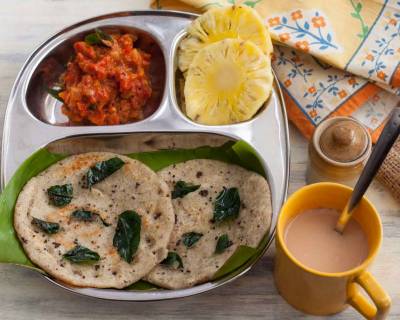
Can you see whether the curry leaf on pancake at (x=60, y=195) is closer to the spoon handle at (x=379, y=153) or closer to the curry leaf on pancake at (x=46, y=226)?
the curry leaf on pancake at (x=46, y=226)

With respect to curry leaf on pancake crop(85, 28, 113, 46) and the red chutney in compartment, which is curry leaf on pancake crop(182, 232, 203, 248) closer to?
the red chutney in compartment

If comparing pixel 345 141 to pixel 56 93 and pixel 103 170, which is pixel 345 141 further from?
pixel 56 93

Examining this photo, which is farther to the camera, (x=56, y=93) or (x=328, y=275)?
(x=56, y=93)

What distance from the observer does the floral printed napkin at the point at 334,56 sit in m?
2.60

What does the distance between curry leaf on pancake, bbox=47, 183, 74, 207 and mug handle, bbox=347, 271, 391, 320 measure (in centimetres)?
103

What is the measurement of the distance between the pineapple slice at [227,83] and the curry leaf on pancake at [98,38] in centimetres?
40

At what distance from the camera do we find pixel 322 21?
270cm

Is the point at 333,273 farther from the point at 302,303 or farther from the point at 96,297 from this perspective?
the point at 96,297

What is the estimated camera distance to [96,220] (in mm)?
2250

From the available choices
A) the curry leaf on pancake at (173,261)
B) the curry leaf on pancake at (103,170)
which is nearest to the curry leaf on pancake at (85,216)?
the curry leaf on pancake at (103,170)

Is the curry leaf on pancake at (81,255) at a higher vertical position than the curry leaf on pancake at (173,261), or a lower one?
higher

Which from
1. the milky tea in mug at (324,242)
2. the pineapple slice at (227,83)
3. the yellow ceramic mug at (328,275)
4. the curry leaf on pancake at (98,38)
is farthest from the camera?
the curry leaf on pancake at (98,38)

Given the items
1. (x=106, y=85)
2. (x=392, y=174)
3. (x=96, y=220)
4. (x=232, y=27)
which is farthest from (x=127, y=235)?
(x=392, y=174)

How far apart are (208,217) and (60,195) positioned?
540mm
